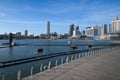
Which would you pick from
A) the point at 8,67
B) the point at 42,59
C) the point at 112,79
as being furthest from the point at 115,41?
the point at 112,79

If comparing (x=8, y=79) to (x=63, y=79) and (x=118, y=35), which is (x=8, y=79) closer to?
(x=63, y=79)

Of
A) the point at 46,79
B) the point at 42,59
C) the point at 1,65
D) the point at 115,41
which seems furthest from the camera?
the point at 115,41

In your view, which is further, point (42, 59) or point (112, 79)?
point (42, 59)

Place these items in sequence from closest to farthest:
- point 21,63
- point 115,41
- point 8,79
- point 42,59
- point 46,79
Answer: point 46,79, point 8,79, point 21,63, point 42,59, point 115,41

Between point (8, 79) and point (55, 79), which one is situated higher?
point (55, 79)

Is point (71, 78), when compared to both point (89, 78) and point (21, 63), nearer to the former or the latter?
point (89, 78)

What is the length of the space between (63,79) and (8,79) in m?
11.5

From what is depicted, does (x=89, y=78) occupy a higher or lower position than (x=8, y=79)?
higher

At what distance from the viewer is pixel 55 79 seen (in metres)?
18.6

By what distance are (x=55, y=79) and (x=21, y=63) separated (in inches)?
939

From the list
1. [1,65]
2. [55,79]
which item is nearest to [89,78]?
[55,79]

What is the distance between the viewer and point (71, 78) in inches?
755

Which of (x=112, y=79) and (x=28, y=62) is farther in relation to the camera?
(x=28, y=62)

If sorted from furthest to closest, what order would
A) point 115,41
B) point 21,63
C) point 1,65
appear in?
point 115,41
point 21,63
point 1,65
